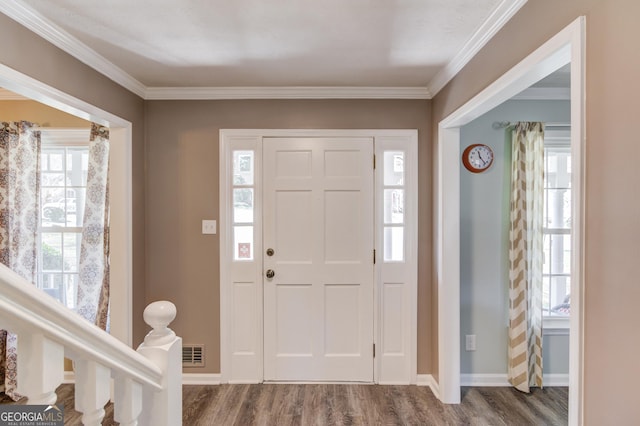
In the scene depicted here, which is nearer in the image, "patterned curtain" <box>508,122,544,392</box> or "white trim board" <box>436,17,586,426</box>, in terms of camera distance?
"white trim board" <box>436,17,586,426</box>

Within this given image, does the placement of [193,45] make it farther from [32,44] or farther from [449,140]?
[449,140]

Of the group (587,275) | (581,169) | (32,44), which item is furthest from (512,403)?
(32,44)

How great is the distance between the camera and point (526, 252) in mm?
2746

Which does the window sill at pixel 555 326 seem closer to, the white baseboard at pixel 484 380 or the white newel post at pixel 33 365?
the white baseboard at pixel 484 380

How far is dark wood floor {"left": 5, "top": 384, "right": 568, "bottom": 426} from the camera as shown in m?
2.39

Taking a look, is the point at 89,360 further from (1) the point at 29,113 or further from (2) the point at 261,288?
(1) the point at 29,113

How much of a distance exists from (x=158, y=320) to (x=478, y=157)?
2.66 metres

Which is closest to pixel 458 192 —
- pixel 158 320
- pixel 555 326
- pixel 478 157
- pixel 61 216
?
pixel 478 157

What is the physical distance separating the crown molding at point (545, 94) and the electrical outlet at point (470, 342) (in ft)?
6.53

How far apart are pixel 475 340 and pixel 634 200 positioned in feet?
7.23

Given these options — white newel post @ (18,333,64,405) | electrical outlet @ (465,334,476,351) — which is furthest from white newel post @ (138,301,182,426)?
electrical outlet @ (465,334,476,351)

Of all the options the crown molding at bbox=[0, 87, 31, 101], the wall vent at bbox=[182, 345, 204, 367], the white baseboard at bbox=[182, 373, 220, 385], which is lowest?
the white baseboard at bbox=[182, 373, 220, 385]

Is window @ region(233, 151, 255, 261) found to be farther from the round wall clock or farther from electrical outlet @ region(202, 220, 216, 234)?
the round wall clock

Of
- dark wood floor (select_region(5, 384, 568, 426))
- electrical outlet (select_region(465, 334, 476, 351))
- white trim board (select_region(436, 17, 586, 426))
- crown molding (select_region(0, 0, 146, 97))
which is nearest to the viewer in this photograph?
white trim board (select_region(436, 17, 586, 426))
